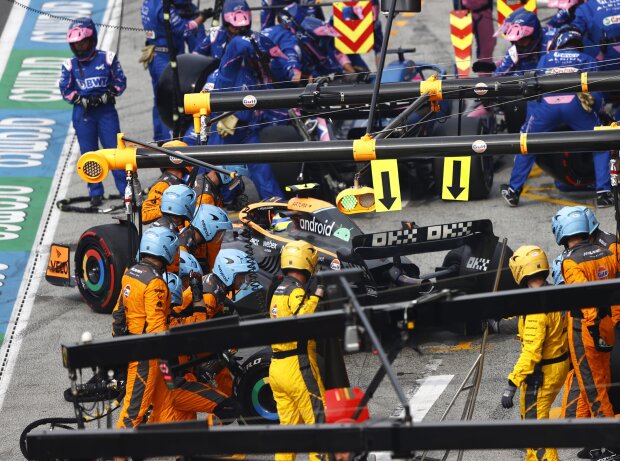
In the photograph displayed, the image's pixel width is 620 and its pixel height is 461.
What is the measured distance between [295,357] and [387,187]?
150cm

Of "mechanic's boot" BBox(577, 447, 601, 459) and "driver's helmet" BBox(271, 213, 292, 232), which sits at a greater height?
"driver's helmet" BBox(271, 213, 292, 232)

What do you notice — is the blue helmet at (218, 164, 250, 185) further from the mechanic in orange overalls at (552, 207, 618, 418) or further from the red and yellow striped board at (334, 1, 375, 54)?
the mechanic in orange overalls at (552, 207, 618, 418)

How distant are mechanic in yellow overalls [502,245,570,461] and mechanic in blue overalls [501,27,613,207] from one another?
5.52 meters

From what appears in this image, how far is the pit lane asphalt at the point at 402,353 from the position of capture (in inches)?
413

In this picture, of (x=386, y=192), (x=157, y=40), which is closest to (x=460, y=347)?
(x=386, y=192)

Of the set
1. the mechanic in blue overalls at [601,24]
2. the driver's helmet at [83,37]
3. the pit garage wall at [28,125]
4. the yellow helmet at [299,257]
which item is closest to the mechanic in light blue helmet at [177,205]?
the yellow helmet at [299,257]

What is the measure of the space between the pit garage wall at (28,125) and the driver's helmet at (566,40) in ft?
20.6

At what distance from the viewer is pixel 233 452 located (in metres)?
6.77

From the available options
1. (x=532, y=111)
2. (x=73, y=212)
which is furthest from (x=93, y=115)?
(x=532, y=111)

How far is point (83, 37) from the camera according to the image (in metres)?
16.7

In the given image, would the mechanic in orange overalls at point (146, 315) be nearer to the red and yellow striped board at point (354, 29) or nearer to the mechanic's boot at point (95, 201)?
the mechanic's boot at point (95, 201)

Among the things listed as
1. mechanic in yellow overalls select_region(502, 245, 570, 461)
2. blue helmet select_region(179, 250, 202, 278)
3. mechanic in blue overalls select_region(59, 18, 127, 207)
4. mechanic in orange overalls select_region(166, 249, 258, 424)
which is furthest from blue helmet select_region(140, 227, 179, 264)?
mechanic in blue overalls select_region(59, 18, 127, 207)

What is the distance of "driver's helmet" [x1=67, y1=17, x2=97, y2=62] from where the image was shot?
658 inches

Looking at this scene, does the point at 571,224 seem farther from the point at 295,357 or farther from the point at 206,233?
the point at 206,233
